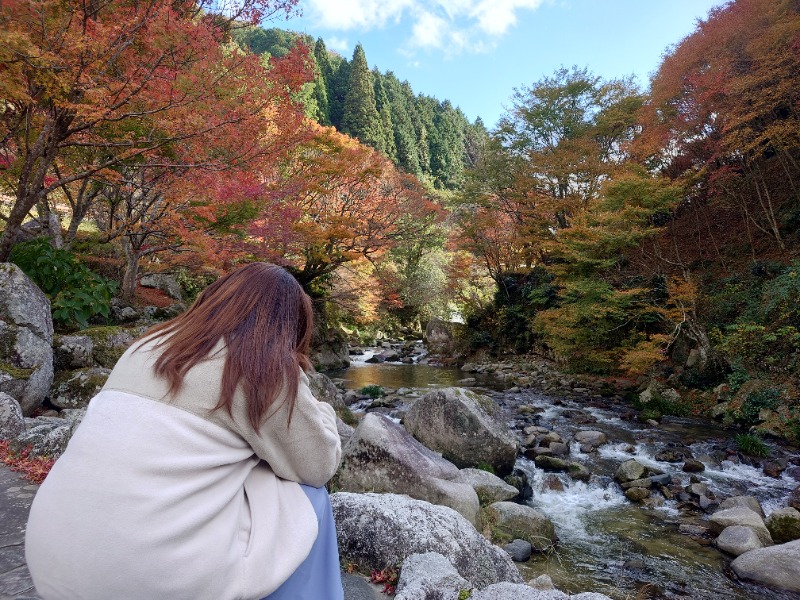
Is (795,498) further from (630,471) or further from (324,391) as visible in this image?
(324,391)

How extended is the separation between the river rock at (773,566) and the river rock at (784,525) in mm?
719

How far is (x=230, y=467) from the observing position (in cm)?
128

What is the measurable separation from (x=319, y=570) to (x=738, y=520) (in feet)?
18.1

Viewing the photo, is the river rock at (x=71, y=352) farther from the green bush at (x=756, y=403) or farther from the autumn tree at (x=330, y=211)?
the green bush at (x=756, y=403)

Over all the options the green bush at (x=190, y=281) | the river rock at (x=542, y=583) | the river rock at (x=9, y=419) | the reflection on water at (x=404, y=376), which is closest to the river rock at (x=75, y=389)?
the river rock at (x=9, y=419)

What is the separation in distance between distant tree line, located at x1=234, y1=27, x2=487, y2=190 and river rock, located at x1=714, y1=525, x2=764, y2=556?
29547mm

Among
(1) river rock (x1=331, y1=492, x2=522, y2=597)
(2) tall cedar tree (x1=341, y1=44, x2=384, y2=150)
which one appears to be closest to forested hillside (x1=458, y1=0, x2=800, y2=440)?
(1) river rock (x1=331, y1=492, x2=522, y2=597)

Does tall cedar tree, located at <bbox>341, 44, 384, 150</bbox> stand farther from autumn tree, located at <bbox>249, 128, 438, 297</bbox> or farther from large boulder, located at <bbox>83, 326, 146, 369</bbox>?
large boulder, located at <bbox>83, 326, 146, 369</bbox>

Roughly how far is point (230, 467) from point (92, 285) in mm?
7528

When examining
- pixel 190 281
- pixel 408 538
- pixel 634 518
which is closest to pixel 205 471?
pixel 408 538

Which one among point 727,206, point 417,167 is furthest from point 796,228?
point 417,167

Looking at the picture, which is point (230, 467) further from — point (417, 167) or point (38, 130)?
point (417, 167)

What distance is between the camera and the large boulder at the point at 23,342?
16.6 feet

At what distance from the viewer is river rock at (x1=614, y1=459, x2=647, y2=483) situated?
640cm
